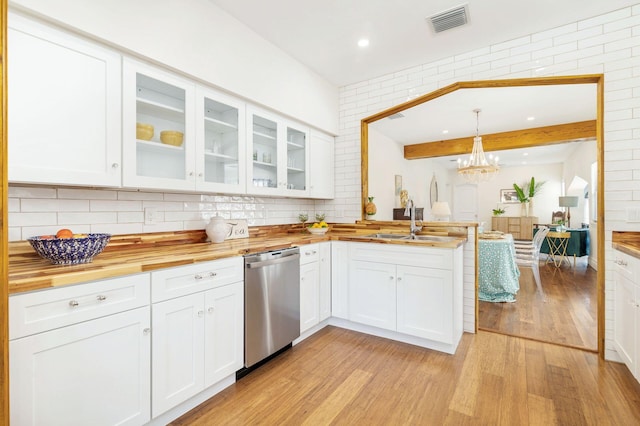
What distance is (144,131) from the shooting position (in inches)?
73.9

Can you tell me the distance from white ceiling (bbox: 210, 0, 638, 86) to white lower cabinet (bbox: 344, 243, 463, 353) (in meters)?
1.87

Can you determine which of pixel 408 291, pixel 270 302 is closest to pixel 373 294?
pixel 408 291

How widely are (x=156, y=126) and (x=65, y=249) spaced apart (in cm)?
96

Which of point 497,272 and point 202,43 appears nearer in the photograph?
point 202,43

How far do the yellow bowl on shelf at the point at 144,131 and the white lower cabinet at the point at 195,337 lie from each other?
2.93ft

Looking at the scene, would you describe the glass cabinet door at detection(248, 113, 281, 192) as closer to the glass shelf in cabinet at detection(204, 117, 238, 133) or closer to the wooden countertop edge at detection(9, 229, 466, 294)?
the glass shelf in cabinet at detection(204, 117, 238, 133)

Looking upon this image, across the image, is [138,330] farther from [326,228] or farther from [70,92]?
[326,228]

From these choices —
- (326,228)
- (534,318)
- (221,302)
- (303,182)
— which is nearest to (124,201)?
(221,302)

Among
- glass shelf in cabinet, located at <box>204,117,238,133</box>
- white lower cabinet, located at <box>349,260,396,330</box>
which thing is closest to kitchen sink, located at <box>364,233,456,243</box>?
white lower cabinet, located at <box>349,260,396,330</box>

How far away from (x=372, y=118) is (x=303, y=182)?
1.12m

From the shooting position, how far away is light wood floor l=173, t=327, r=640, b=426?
1663 millimetres

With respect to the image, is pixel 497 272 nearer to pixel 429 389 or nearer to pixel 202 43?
pixel 429 389

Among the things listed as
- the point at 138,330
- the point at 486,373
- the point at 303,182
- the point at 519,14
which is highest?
the point at 519,14

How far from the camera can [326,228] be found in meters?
3.35
